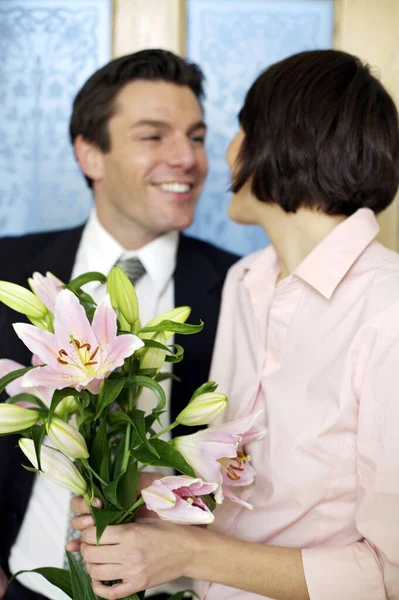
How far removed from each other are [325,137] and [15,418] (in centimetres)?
69

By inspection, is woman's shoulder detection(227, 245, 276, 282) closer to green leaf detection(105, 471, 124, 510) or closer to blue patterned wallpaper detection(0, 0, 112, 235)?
green leaf detection(105, 471, 124, 510)

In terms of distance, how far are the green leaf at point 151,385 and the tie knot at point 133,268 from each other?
889mm

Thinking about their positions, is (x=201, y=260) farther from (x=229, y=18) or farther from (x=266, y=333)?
(x=229, y=18)

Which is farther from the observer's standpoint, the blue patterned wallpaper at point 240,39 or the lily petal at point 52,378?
the blue patterned wallpaper at point 240,39

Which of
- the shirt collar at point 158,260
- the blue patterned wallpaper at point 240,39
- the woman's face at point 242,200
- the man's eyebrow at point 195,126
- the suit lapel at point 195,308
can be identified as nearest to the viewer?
the woman's face at point 242,200

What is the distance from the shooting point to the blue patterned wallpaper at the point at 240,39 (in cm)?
216

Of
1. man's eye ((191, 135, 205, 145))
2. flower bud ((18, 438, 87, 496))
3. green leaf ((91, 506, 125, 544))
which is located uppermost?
man's eye ((191, 135, 205, 145))

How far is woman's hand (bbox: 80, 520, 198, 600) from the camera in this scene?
1077mm

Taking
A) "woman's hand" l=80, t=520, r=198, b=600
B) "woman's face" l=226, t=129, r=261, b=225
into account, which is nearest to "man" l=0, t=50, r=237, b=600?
"woman's face" l=226, t=129, r=261, b=225

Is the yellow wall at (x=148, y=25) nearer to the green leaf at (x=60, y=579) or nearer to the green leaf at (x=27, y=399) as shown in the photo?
the green leaf at (x=27, y=399)

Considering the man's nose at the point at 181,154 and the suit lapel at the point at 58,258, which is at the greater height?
the man's nose at the point at 181,154

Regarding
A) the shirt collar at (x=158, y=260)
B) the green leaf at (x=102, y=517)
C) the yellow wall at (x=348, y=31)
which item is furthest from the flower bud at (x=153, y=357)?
the yellow wall at (x=348, y=31)

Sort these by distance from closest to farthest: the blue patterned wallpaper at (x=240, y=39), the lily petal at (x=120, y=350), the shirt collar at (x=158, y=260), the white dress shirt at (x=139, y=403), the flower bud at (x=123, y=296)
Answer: the lily petal at (x=120, y=350), the flower bud at (x=123, y=296), the white dress shirt at (x=139, y=403), the shirt collar at (x=158, y=260), the blue patterned wallpaper at (x=240, y=39)

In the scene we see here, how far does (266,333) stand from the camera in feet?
4.54
